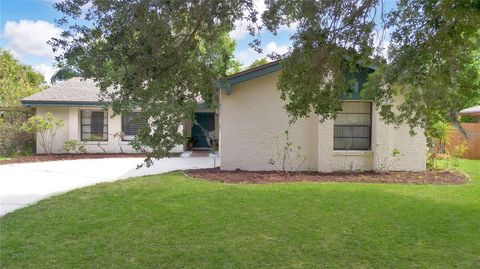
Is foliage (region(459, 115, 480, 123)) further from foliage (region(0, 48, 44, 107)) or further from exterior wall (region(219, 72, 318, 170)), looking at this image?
foliage (region(0, 48, 44, 107))

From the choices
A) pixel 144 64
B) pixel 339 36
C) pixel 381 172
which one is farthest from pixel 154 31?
pixel 381 172

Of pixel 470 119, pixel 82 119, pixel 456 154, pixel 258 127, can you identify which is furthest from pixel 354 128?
pixel 470 119

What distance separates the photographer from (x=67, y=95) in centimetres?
1958

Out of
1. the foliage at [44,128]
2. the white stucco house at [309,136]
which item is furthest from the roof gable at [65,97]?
the white stucco house at [309,136]

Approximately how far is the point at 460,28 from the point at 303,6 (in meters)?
1.97

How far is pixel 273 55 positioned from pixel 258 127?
260 inches

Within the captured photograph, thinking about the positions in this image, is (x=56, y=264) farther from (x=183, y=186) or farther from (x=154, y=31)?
(x=183, y=186)

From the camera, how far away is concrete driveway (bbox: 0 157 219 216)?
8883mm

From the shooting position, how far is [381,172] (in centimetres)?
1230

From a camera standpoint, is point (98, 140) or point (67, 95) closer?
point (67, 95)

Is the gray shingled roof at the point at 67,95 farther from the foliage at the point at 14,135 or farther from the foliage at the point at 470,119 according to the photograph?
the foliage at the point at 470,119

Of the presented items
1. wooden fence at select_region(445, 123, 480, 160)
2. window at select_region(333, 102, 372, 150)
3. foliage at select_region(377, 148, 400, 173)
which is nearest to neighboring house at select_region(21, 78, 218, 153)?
window at select_region(333, 102, 372, 150)

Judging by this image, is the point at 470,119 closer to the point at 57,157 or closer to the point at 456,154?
the point at 456,154

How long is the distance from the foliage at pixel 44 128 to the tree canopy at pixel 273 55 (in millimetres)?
14973
